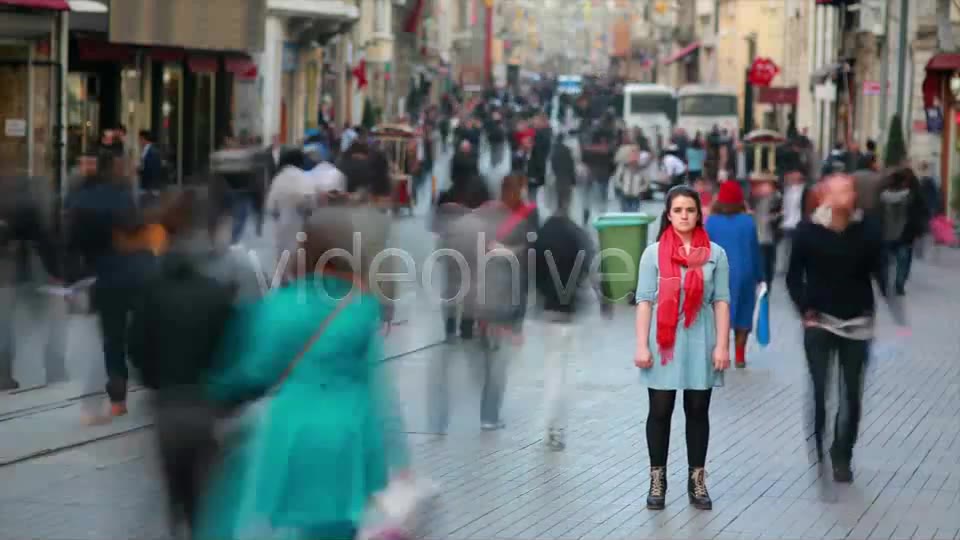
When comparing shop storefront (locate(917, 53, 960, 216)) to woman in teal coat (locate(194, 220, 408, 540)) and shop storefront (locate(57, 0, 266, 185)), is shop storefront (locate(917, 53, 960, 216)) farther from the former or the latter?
woman in teal coat (locate(194, 220, 408, 540))

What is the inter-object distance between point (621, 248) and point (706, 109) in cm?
3892

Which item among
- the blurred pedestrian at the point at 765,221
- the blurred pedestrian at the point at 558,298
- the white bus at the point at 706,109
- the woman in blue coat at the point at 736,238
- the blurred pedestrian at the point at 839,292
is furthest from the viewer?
the white bus at the point at 706,109

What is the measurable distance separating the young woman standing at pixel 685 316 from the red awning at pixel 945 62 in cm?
2768

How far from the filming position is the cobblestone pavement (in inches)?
363

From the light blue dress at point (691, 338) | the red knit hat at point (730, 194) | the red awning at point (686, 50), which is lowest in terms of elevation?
the light blue dress at point (691, 338)

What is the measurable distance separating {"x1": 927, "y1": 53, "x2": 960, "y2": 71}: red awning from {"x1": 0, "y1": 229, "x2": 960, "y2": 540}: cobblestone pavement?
21.3m

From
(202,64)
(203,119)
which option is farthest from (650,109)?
(202,64)

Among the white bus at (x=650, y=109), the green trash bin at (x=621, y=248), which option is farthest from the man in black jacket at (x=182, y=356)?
the white bus at (x=650, y=109)

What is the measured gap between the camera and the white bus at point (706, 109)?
59.4 metres

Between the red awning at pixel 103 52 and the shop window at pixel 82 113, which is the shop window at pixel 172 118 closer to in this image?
the red awning at pixel 103 52

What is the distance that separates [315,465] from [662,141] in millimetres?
53447

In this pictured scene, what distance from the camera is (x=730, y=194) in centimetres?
1538

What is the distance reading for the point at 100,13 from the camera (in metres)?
33.8

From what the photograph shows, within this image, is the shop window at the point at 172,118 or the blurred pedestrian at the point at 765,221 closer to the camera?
the blurred pedestrian at the point at 765,221
